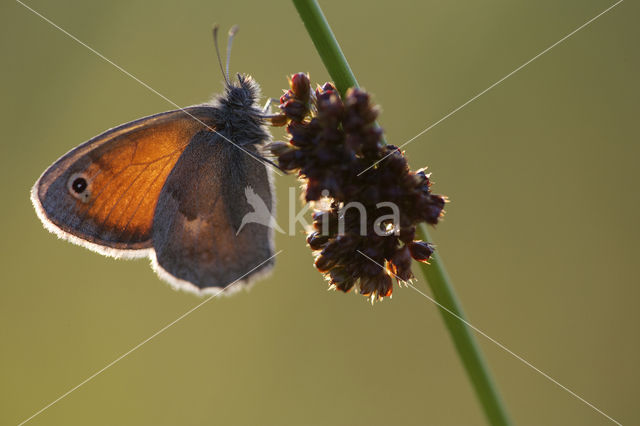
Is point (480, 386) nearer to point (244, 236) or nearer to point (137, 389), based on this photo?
point (244, 236)

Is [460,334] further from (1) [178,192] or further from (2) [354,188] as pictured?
(1) [178,192]

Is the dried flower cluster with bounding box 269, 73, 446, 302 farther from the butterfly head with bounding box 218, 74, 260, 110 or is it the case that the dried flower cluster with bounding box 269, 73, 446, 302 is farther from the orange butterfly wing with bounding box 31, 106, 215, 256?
the orange butterfly wing with bounding box 31, 106, 215, 256

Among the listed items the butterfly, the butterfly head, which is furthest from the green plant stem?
the butterfly head

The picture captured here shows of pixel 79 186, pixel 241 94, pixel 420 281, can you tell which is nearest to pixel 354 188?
pixel 241 94

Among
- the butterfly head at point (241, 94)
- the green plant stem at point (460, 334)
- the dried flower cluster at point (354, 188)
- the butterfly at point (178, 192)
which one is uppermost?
the butterfly head at point (241, 94)

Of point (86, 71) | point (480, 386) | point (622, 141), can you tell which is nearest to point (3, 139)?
point (86, 71)

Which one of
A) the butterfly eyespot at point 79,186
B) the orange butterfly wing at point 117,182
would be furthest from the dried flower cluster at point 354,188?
the butterfly eyespot at point 79,186

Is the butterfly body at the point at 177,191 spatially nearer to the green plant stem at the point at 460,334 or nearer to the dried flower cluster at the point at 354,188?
the dried flower cluster at the point at 354,188
